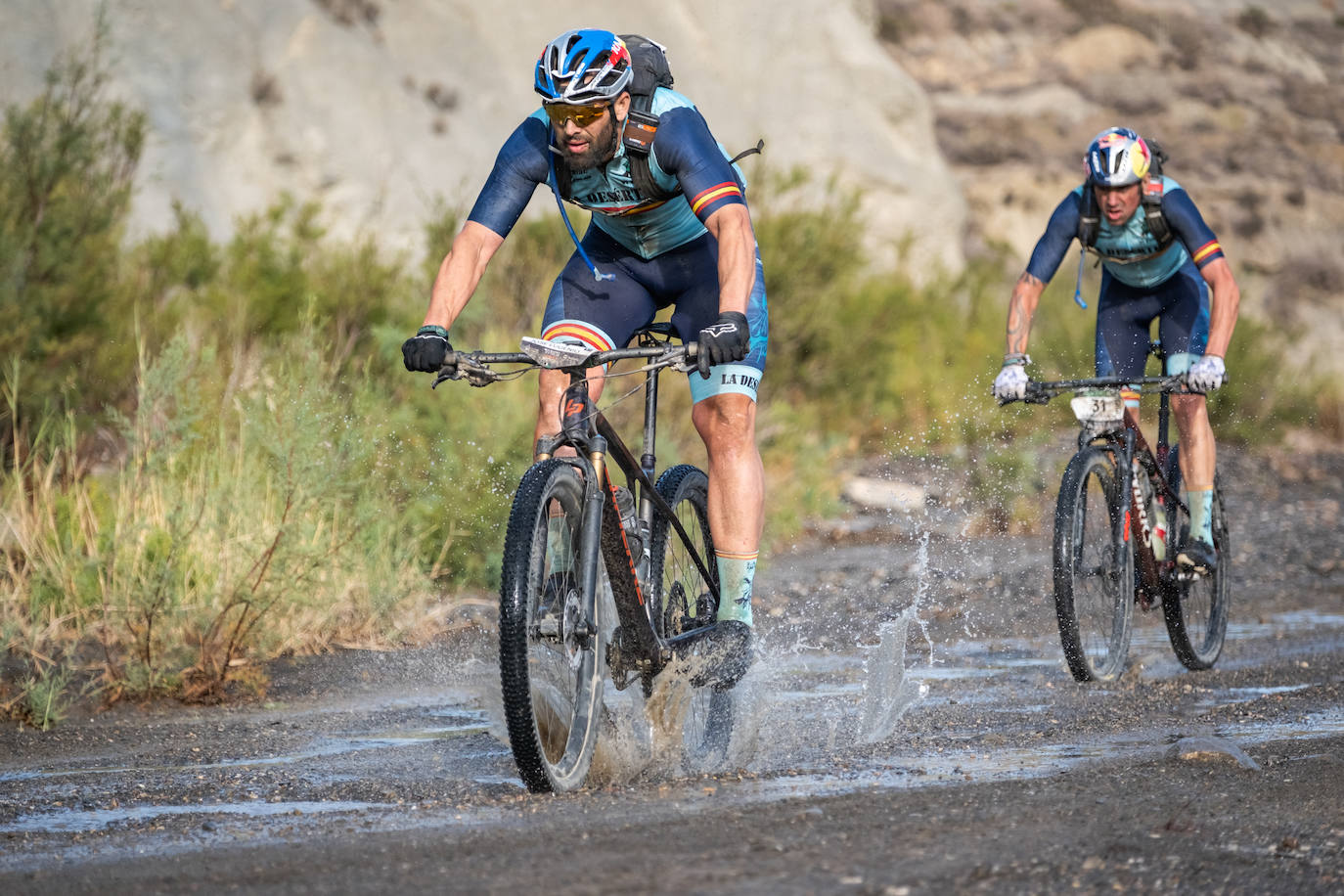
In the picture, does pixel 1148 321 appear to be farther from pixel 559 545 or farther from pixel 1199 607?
pixel 559 545

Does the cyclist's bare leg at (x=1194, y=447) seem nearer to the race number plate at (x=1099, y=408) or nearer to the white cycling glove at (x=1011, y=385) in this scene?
the race number plate at (x=1099, y=408)

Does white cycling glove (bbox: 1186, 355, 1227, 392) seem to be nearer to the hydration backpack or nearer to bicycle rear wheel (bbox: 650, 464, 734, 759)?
bicycle rear wheel (bbox: 650, 464, 734, 759)

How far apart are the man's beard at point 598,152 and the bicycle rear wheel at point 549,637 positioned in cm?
115

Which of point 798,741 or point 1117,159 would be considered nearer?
point 798,741

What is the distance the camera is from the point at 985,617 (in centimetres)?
938

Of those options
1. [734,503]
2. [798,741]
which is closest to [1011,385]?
[734,503]

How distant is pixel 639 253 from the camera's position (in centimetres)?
567

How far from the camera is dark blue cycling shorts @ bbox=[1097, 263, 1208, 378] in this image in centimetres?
816

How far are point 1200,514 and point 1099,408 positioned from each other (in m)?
1.03

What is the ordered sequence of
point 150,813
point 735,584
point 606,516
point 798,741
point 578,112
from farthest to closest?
point 735,584, point 798,741, point 578,112, point 606,516, point 150,813

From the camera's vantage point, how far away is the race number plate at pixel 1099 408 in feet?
24.1

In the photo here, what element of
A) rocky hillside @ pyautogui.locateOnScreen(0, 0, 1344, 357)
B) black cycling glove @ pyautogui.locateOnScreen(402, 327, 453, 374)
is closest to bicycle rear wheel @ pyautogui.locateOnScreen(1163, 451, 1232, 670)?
black cycling glove @ pyautogui.locateOnScreen(402, 327, 453, 374)

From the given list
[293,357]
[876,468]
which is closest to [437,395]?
[293,357]

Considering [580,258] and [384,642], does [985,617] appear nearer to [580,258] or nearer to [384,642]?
[384,642]
